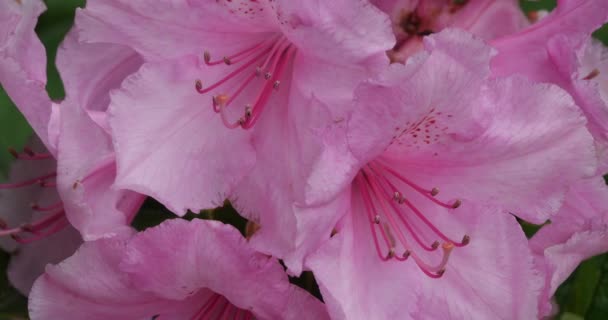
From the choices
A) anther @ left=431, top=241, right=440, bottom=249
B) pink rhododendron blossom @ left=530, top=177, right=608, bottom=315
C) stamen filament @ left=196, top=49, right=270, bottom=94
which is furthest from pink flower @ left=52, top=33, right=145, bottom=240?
pink rhododendron blossom @ left=530, top=177, right=608, bottom=315

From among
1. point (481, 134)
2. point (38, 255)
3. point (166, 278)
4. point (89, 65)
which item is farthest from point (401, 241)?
point (38, 255)

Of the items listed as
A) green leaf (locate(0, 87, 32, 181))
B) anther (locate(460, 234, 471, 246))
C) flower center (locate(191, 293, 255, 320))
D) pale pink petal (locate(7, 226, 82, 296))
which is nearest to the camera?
anther (locate(460, 234, 471, 246))

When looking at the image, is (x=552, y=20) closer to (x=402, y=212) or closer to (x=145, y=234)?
(x=402, y=212)

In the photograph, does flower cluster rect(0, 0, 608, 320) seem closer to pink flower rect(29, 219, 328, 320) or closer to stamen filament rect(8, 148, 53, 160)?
pink flower rect(29, 219, 328, 320)

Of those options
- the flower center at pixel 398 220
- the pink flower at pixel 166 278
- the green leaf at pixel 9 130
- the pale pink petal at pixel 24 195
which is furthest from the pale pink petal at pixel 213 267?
the green leaf at pixel 9 130

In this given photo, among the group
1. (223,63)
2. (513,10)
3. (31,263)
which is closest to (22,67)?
(223,63)

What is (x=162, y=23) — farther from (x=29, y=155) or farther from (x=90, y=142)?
(x=29, y=155)
